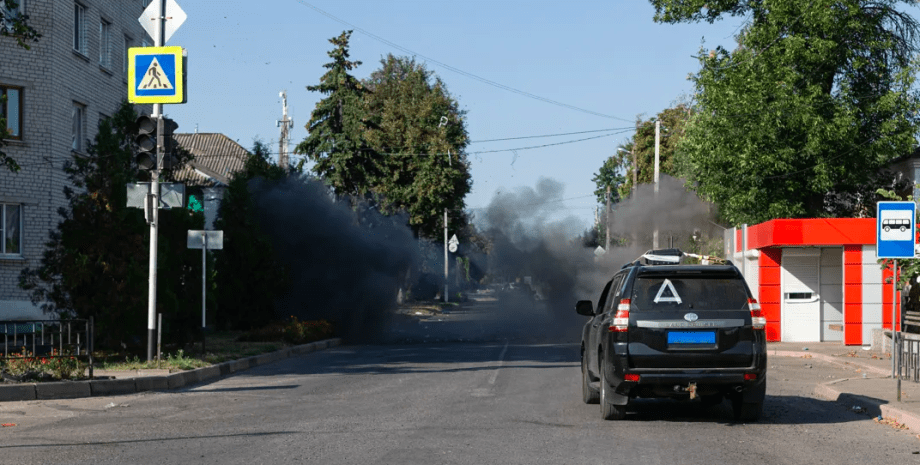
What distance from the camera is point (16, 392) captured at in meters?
13.8

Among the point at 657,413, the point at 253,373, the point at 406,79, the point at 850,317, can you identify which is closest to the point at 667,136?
the point at 406,79

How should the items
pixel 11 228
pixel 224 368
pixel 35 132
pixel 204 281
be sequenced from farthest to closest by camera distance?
1. pixel 35 132
2. pixel 11 228
3. pixel 204 281
4. pixel 224 368

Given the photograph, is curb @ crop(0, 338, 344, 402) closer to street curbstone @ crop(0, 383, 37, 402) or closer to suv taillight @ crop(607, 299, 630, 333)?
street curbstone @ crop(0, 383, 37, 402)

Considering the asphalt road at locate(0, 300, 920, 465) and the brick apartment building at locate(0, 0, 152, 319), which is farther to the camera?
the brick apartment building at locate(0, 0, 152, 319)

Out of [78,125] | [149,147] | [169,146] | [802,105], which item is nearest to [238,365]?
[169,146]

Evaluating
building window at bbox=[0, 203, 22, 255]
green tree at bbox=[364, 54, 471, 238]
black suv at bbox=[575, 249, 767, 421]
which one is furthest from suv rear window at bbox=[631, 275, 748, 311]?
green tree at bbox=[364, 54, 471, 238]

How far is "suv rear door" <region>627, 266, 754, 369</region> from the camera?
1064 cm

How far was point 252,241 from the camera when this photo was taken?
98.9 ft

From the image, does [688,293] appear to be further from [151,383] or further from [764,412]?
[151,383]

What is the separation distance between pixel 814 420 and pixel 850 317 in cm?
1669

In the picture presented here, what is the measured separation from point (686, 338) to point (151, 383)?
8387 millimetres

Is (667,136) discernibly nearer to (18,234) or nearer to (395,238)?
(395,238)

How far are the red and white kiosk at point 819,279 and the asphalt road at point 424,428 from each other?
1108 centimetres

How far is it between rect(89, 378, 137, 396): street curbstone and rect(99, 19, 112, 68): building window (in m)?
18.5
